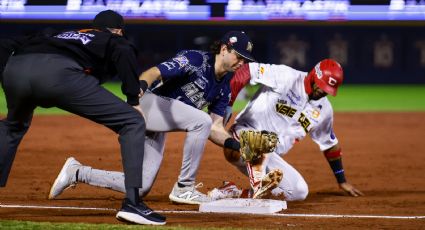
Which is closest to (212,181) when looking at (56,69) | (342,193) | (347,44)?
(342,193)

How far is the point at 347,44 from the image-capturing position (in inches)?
1057

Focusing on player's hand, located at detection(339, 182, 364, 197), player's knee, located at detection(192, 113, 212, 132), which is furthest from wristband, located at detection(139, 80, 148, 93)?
player's hand, located at detection(339, 182, 364, 197)

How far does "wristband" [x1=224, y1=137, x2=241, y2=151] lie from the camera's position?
708 centimetres

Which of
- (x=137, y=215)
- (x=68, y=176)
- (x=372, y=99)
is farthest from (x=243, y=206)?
(x=372, y=99)

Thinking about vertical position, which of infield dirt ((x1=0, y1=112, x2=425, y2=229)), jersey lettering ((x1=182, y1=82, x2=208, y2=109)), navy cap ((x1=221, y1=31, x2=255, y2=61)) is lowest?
infield dirt ((x1=0, y1=112, x2=425, y2=229))

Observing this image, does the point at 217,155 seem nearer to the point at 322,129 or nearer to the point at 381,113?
the point at 322,129

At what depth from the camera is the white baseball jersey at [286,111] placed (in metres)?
7.70

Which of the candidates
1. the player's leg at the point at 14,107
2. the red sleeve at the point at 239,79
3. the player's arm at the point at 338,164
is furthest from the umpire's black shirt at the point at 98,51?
the player's arm at the point at 338,164

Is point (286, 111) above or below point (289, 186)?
above

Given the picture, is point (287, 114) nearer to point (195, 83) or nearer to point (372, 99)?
point (195, 83)

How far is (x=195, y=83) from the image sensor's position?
23.2 feet

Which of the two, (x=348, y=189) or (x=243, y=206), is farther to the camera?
(x=348, y=189)

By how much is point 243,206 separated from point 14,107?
75.6 inches

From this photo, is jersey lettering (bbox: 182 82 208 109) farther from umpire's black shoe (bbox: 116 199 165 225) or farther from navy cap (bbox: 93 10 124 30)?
umpire's black shoe (bbox: 116 199 165 225)
